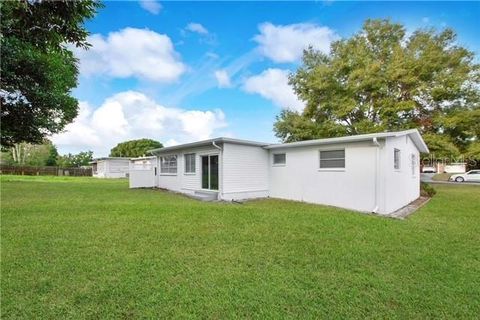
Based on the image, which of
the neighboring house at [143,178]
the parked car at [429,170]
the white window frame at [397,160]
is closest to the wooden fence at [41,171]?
the neighboring house at [143,178]

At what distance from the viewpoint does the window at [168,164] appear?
15.6m

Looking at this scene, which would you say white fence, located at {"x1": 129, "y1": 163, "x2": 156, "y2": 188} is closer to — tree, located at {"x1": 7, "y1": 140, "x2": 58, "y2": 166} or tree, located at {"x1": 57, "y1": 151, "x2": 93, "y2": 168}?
tree, located at {"x1": 57, "y1": 151, "x2": 93, "y2": 168}

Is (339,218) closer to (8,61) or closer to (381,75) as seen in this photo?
(8,61)

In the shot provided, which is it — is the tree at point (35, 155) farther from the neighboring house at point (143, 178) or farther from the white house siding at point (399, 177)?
the white house siding at point (399, 177)

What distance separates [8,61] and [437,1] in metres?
14.2

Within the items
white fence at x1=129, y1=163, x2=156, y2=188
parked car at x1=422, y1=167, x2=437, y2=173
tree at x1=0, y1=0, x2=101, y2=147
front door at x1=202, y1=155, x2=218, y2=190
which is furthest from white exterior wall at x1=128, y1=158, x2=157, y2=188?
parked car at x1=422, y1=167, x2=437, y2=173

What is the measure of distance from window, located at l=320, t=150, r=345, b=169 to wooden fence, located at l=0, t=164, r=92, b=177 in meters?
36.5

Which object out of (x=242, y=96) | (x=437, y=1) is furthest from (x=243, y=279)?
(x=242, y=96)

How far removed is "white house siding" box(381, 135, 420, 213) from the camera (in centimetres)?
877

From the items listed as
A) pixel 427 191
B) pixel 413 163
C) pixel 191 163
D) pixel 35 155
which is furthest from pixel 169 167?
pixel 35 155

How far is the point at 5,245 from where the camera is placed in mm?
4629

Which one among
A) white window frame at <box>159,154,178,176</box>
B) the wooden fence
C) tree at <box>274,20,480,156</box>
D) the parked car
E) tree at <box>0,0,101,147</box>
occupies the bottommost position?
the parked car

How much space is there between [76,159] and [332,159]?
169 feet

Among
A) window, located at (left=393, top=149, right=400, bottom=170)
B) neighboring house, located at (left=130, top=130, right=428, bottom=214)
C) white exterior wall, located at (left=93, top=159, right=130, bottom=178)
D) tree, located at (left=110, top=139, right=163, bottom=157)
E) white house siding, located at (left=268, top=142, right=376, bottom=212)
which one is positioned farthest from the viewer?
tree, located at (left=110, top=139, right=163, bottom=157)
